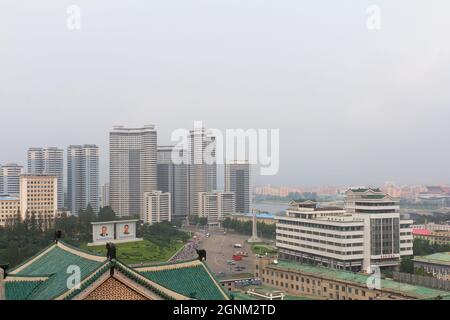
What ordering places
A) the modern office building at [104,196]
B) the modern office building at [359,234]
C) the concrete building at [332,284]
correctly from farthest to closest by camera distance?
the modern office building at [104,196] < the modern office building at [359,234] < the concrete building at [332,284]

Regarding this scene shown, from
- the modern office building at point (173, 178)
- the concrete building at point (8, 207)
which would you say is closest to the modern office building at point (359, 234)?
the modern office building at point (173, 178)

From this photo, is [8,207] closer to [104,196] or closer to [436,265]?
[104,196]

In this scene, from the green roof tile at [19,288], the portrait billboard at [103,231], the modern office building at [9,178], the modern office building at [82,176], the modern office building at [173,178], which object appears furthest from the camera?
the modern office building at [173,178]

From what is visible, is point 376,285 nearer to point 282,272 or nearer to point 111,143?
point 282,272

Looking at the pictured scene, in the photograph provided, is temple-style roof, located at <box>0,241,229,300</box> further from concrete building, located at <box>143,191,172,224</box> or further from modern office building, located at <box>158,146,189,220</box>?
modern office building, located at <box>158,146,189,220</box>

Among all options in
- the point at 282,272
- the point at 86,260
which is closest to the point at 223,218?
the point at 282,272

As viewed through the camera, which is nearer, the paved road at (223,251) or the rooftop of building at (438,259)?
the rooftop of building at (438,259)

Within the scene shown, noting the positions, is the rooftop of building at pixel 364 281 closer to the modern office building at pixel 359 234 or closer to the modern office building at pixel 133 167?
A: the modern office building at pixel 359 234
